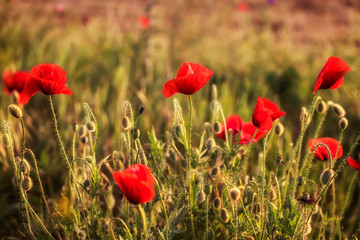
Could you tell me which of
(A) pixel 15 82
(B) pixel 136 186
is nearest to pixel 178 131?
(B) pixel 136 186

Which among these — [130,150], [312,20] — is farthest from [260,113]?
[312,20]

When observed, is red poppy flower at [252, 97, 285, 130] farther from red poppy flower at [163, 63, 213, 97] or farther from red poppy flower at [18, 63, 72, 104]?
red poppy flower at [18, 63, 72, 104]

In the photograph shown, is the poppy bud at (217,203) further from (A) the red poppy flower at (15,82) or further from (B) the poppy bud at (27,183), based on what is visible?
(A) the red poppy flower at (15,82)

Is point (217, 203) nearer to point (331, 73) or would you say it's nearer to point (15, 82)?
point (331, 73)

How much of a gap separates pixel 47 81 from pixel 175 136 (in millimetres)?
410

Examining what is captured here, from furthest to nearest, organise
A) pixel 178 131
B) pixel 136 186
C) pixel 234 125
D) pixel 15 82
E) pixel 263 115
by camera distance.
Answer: pixel 15 82 < pixel 234 125 < pixel 178 131 < pixel 263 115 < pixel 136 186

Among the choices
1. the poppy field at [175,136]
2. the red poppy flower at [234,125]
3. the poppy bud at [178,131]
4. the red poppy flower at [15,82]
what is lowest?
the poppy field at [175,136]

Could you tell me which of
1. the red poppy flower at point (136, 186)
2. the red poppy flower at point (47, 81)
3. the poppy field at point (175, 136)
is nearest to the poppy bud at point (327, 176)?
the poppy field at point (175, 136)

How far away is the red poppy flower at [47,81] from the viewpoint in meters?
1.02

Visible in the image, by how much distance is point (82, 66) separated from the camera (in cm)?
305

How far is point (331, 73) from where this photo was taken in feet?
3.40

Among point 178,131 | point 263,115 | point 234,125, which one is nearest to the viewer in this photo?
point 263,115

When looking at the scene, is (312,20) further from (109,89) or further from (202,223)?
(202,223)

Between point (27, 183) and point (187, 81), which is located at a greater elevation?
point (187, 81)
